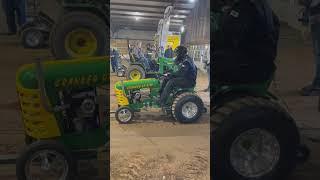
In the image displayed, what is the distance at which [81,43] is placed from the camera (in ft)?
9.20

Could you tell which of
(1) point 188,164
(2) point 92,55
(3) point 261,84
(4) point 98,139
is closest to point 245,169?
(1) point 188,164

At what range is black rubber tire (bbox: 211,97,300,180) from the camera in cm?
295

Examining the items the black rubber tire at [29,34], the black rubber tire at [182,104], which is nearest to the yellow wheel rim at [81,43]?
the black rubber tire at [29,34]

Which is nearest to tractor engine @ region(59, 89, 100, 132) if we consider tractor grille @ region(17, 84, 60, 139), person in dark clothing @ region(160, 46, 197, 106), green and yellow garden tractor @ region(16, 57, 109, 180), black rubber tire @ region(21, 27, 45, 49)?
green and yellow garden tractor @ region(16, 57, 109, 180)

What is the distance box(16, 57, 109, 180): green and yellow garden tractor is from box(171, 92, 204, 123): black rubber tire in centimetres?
45

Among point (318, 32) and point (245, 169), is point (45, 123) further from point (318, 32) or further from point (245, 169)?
point (318, 32)

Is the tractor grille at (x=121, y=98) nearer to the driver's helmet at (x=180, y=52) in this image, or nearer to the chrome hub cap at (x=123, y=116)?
the chrome hub cap at (x=123, y=116)

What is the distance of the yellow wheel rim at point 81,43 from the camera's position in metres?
2.79

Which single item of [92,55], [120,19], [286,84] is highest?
[120,19]

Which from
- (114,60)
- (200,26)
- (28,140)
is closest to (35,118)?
(28,140)

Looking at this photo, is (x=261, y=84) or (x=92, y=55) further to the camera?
(x=261, y=84)

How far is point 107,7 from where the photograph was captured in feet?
9.12

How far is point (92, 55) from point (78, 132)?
1.60 feet

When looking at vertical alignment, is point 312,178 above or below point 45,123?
below
